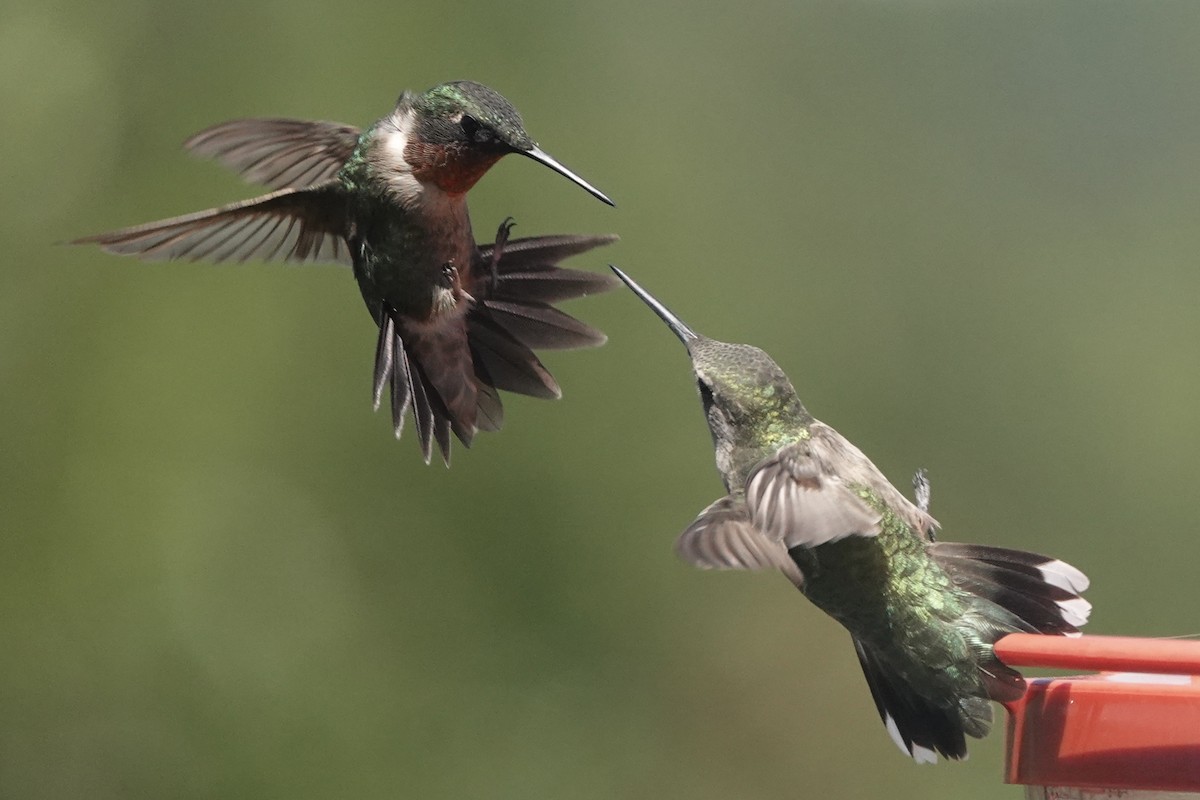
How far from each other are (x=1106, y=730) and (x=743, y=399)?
2.69 ft

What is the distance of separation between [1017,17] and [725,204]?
2.39 meters

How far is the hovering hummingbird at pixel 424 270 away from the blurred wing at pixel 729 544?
1.65 feet

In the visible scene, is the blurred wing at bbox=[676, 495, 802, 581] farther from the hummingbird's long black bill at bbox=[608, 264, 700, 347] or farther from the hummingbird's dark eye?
the hummingbird's dark eye

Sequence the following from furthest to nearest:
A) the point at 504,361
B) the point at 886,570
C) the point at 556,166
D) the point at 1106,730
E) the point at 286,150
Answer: the point at 286,150
the point at 504,361
the point at 886,570
the point at 556,166
the point at 1106,730

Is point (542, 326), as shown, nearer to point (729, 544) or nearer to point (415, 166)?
point (415, 166)

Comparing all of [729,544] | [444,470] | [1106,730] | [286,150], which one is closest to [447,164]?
[286,150]

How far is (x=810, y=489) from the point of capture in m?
2.10

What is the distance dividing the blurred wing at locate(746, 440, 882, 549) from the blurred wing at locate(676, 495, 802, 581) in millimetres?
41

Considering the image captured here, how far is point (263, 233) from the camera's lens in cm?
259

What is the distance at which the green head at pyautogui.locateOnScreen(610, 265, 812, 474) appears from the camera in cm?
236

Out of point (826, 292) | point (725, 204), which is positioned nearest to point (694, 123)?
point (725, 204)

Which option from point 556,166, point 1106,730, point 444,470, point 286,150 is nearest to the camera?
point 1106,730

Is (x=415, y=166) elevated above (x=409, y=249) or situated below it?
above

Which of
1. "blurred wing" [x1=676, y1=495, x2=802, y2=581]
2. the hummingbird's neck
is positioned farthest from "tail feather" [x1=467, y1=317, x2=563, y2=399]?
"blurred wing" [x1=676, y1=495, x2=802, y2=581]
